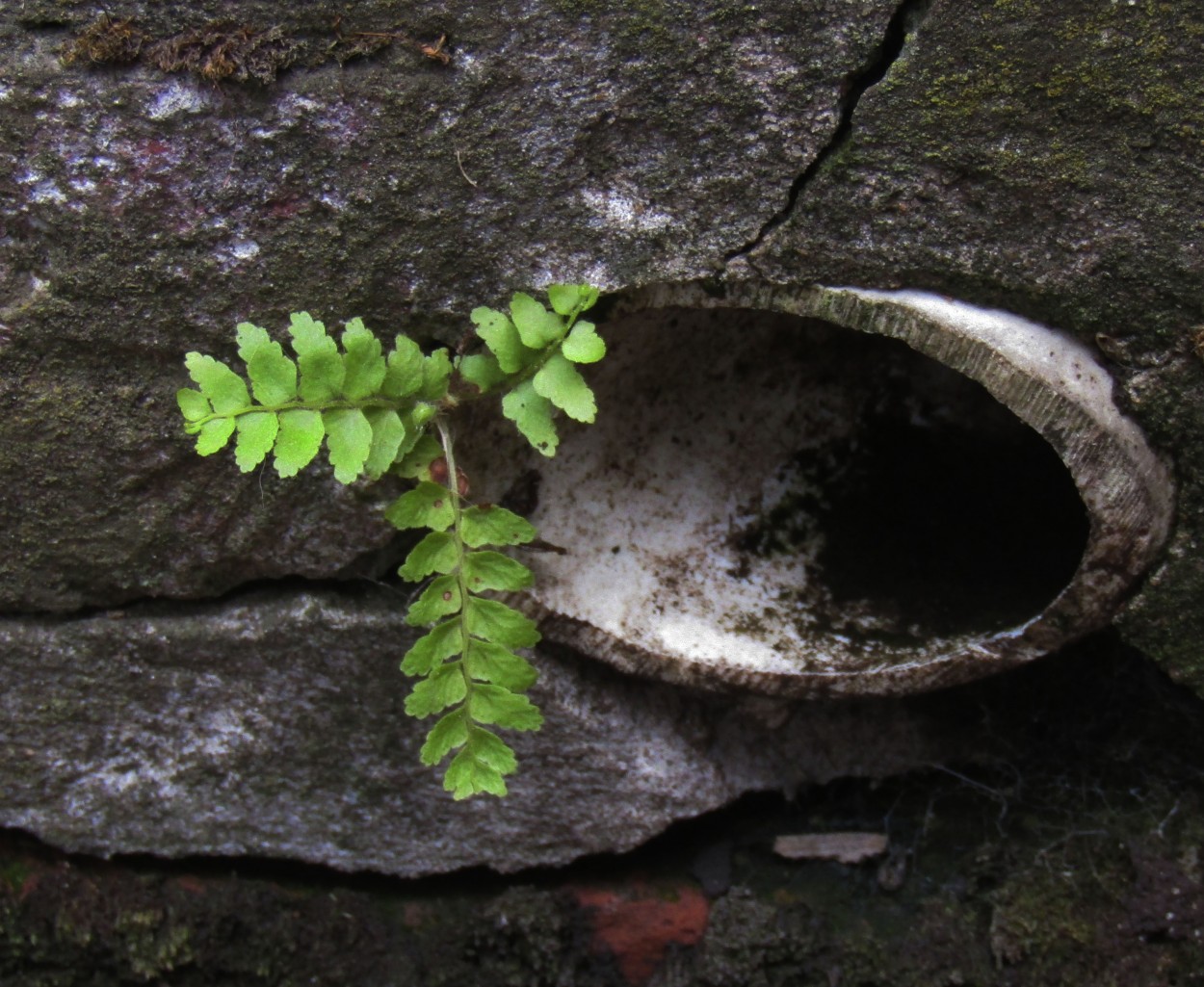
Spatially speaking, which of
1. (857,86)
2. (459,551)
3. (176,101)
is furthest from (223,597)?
(857,86)

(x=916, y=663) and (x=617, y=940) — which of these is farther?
(x=617, y=940)

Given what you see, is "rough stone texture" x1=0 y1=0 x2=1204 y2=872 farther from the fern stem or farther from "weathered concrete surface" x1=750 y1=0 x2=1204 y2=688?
the fern stem

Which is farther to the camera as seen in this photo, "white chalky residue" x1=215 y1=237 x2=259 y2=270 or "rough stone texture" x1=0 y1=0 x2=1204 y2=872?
"white chalky residue" x1=215 y1=237 x2=259 y2=270

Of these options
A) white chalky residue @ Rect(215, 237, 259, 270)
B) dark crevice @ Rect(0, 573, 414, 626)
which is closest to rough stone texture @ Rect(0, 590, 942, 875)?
dark crevice @ Rect(0, 573, 414, 626)

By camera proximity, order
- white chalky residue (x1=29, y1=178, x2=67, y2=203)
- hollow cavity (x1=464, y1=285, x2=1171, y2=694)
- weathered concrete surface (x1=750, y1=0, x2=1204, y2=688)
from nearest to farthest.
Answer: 1. weathered concrete surface (x1=750, y1=0, x2=1204, y2=688)
2. white chalky residue (x1=29, y1=178, x2=67, y2=203)
3. hollow cavity (x1=464, y1=285, x2=1171, y2=694)

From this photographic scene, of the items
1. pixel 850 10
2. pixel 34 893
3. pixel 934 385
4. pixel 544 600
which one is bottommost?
pixel 34 893

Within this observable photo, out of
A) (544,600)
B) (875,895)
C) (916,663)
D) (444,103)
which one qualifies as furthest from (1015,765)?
(444,103)

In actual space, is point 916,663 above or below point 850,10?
below

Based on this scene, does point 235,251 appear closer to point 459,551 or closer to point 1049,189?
point 459,551

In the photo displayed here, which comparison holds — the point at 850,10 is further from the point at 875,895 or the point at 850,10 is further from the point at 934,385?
the point at 875,895
